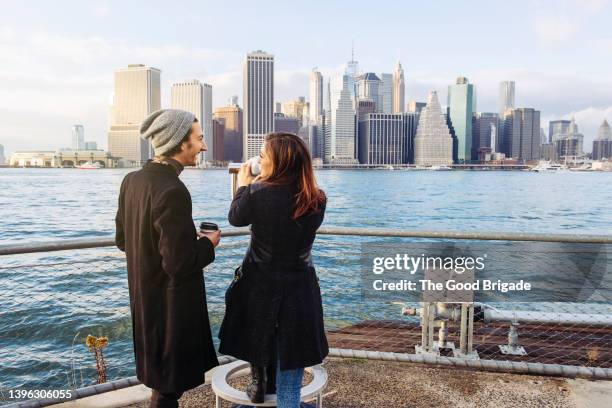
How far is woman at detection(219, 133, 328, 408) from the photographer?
2518 millimetres

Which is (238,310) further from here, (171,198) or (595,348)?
(595,348)

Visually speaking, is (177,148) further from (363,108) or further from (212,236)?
(363,108)

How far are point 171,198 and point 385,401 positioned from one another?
216cm

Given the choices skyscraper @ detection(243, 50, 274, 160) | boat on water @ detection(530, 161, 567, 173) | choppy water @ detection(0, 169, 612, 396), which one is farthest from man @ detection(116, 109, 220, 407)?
boat on water @ detection(530, 161, 567, 173)

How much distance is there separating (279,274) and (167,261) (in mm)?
540

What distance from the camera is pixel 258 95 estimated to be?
159250 millimetres

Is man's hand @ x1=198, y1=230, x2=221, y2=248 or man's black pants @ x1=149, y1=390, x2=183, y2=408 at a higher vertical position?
man's hand @ x1=198, y1=230, x2=221, y2=248

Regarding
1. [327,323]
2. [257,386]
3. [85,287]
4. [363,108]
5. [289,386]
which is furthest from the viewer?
[363,108]

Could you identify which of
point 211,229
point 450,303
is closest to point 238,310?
point 211,229

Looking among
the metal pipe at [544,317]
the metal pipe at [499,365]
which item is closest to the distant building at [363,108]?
the metal pipe at [544,317]

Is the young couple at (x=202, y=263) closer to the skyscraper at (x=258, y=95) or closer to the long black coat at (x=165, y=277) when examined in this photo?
the long black coat at (x=165, y=277)

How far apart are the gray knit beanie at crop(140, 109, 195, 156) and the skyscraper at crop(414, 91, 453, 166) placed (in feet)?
564

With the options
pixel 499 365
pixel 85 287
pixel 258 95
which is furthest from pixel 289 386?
pixel 258 95

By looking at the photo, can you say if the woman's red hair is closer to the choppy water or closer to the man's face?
the man's face
